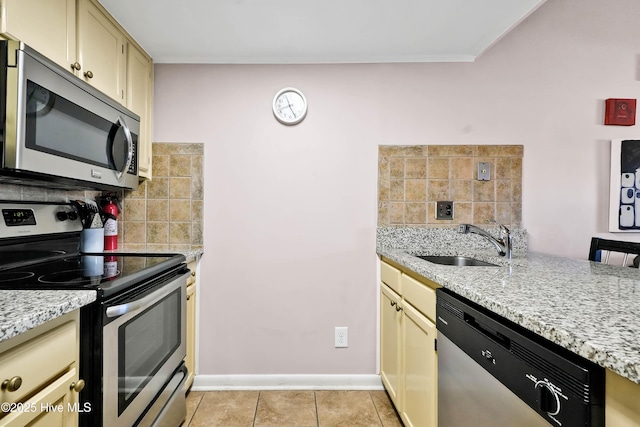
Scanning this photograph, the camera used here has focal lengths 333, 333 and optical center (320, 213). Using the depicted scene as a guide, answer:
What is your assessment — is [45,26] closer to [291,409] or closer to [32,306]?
A: [32,306]

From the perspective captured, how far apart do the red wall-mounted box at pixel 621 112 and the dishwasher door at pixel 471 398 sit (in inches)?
78.6

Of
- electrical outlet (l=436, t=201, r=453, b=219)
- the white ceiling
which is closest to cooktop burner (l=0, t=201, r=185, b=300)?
the white ceiling

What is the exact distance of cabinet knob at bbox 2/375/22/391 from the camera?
691mm

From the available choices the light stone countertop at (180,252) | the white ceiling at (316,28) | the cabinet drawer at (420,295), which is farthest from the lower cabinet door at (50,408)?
the white ceiling at (316,28)

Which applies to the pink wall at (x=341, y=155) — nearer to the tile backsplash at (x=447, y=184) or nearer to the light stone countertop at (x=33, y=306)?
the tile backsplash at (x=447, y=184)

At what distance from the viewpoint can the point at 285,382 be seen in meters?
2.12

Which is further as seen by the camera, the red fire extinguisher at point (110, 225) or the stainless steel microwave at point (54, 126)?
the red fire extinguisher at point (110, 225)

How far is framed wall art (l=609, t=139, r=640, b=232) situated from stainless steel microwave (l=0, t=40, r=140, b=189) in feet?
9.44

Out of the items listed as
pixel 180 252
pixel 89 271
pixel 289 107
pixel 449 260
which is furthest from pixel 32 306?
pixel 449 260

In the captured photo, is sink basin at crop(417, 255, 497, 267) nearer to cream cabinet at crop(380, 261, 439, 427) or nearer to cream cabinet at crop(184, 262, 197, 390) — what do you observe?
cream cabinet at crop(380, 261, 439, 427)

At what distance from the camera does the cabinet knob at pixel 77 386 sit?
91 cm

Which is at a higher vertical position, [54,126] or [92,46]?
[92,46]

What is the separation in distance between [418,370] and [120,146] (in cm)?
177

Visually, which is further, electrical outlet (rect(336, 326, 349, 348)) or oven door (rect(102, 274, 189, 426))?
electrical outlet (rect(336, 326, 349, 348))
